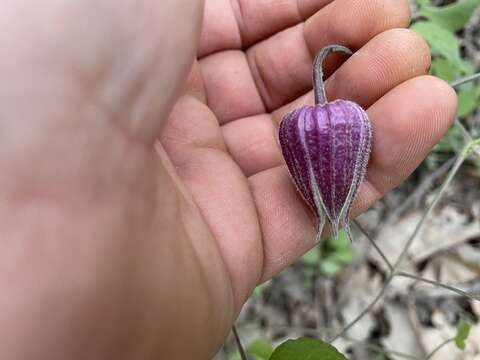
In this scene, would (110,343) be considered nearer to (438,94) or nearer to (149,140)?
(149,140)

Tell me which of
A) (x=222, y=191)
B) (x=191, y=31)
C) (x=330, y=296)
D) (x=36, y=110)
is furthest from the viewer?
(x=330, y=296)

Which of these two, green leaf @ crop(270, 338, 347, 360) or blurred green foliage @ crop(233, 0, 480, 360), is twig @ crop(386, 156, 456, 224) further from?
green leaf @ crop(270, 338, 347, 360)

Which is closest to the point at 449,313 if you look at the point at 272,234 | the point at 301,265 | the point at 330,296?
the point at 330,296

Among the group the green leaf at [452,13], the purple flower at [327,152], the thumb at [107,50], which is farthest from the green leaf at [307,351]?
the green leaf at [452,13]

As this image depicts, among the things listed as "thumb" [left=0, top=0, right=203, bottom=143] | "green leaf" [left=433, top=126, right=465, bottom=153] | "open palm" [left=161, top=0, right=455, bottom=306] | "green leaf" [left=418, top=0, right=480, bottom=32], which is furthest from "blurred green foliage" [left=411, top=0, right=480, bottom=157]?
"thumb" [left=0, top=0, right=203, bottom=143]

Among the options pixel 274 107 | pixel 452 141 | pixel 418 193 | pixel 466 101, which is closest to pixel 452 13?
pixel 466 101

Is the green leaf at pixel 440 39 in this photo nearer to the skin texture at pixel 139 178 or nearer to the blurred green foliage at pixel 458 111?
the blurred green foliage at pixel 458 111
